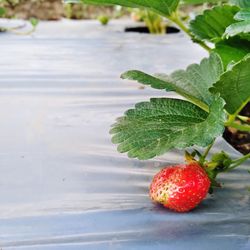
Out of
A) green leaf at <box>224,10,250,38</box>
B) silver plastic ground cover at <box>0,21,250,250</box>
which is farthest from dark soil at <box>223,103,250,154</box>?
green leaf at <box>224,10,250,38</box>

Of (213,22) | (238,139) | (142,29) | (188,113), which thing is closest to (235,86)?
(188,113)

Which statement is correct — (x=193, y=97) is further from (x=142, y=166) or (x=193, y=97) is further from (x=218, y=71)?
(x=142, y=166)

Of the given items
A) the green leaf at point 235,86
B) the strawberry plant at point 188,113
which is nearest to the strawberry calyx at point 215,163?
the strawberry plant at point 188,113

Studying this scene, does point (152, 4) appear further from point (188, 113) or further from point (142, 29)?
point (142, 29)

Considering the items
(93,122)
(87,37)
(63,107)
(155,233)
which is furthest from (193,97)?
(87,37)

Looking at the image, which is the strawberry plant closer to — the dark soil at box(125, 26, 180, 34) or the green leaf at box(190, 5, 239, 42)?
the green leaf at box(190, 5, 239, 42)
